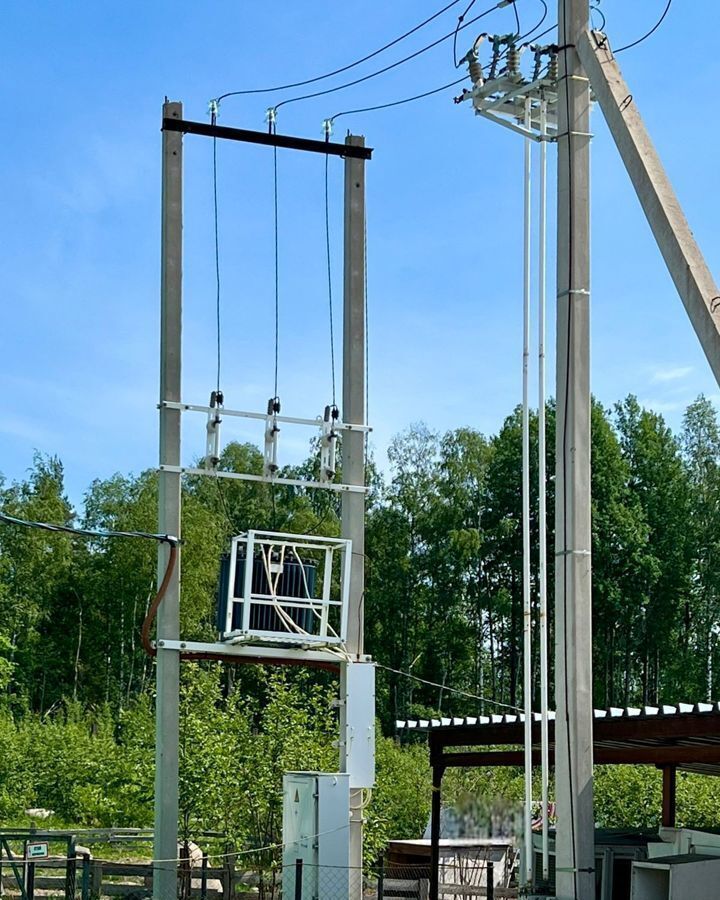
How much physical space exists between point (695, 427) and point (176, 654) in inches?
1693

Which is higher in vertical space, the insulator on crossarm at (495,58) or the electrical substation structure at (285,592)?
the insulator on crossarm at (495,58)

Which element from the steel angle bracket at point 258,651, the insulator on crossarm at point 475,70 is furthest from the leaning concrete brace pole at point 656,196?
the steel angle bracket at point 258,651

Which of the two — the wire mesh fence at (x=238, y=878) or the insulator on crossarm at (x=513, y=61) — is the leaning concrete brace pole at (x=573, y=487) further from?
the wire mesh fence at (x=238, y=878)

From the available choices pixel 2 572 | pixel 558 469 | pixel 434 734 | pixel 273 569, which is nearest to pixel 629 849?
pixel 434 734

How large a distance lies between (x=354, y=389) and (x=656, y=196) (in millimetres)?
6308

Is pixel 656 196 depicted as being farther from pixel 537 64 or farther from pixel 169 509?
pixel 169 509

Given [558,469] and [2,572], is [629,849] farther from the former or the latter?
[2,572]

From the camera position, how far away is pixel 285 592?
15.1 meters

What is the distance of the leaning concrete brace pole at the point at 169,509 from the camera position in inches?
565

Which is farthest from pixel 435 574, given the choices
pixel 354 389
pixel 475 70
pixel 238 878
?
pixel 475 70

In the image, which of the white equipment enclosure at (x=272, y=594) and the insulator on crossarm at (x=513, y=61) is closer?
the insulator on crossarm at (x=513, y=61)

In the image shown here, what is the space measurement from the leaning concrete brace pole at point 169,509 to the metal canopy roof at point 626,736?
466cm

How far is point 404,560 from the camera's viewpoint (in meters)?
54.6

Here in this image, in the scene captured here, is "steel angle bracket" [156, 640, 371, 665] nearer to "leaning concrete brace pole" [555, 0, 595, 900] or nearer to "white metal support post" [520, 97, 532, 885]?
"white metal support post" [520, 97, 532, 885]
